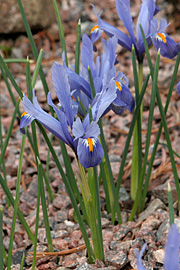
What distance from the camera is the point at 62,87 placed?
127 cm

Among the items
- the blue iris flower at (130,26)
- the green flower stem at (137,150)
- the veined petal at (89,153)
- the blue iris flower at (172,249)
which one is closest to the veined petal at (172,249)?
the blue iris flower at (172,249)

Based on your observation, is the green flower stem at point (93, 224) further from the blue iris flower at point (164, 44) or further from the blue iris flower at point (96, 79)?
the blue iris flower at point (164, 44)

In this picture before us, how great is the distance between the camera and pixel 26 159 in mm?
2400

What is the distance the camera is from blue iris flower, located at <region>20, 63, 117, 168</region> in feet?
3.73

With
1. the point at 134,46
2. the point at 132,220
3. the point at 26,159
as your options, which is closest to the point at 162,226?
the point at 132,220

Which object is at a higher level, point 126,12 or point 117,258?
point 126,12

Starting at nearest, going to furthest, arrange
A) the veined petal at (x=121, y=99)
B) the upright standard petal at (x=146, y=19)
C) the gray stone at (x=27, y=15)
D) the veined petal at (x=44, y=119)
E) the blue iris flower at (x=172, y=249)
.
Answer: the blue iris flower at (x=172, y=249) → the veined petal at (x=44, y=119) → the veined petal at (x=121, y=99) → the upright standard petal at (x=146, y=19) → the gray stone at (x=27, y=15)

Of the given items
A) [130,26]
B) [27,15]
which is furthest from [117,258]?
[27,15]

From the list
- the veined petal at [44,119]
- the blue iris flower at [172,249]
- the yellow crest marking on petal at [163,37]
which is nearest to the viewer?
the blue iris flower at [172,249]

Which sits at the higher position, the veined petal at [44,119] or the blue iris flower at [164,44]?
the blue iris flower at [164,44]

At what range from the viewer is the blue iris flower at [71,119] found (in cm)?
114

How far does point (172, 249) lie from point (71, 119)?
0.62 metres

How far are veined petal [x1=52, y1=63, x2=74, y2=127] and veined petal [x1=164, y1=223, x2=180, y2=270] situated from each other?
0.61m

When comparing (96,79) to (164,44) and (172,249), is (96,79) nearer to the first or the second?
(164,44)
